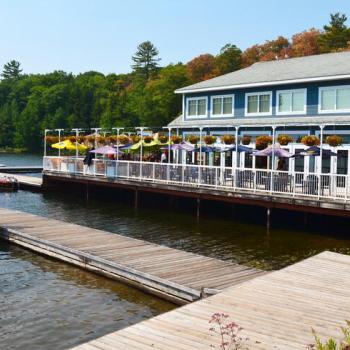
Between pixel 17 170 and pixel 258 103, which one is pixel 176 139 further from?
pixel 17 170

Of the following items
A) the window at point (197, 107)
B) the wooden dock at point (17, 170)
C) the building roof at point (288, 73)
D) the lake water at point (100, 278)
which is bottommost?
the lake water at point (100, 278)

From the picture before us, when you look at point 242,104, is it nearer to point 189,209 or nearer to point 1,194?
point 189,209

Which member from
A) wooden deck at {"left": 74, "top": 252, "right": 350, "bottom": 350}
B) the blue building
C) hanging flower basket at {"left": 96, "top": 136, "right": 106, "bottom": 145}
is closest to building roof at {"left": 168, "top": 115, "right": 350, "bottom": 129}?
the blue building

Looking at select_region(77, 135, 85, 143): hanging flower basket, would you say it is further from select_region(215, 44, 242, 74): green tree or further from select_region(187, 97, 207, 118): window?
select_region(215, 44, 242, 74): green tree

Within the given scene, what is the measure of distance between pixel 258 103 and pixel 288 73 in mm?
2495

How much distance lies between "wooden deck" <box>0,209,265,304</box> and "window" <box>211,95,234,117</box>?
15462 mm

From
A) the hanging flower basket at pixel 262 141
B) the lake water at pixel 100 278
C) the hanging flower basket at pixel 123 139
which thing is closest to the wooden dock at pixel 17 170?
the lake water at pixel 100 278

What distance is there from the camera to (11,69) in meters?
178

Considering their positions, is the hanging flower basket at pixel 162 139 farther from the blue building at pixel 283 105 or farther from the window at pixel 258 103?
the window at pixel 258 103

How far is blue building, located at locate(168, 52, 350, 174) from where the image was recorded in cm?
2647

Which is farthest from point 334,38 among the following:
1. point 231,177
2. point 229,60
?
point 231,177

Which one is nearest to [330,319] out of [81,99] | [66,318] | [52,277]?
[66,318]

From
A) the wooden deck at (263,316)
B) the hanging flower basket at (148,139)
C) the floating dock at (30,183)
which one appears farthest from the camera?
the floating dock at (30,183)

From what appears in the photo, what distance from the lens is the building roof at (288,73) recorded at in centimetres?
2769
